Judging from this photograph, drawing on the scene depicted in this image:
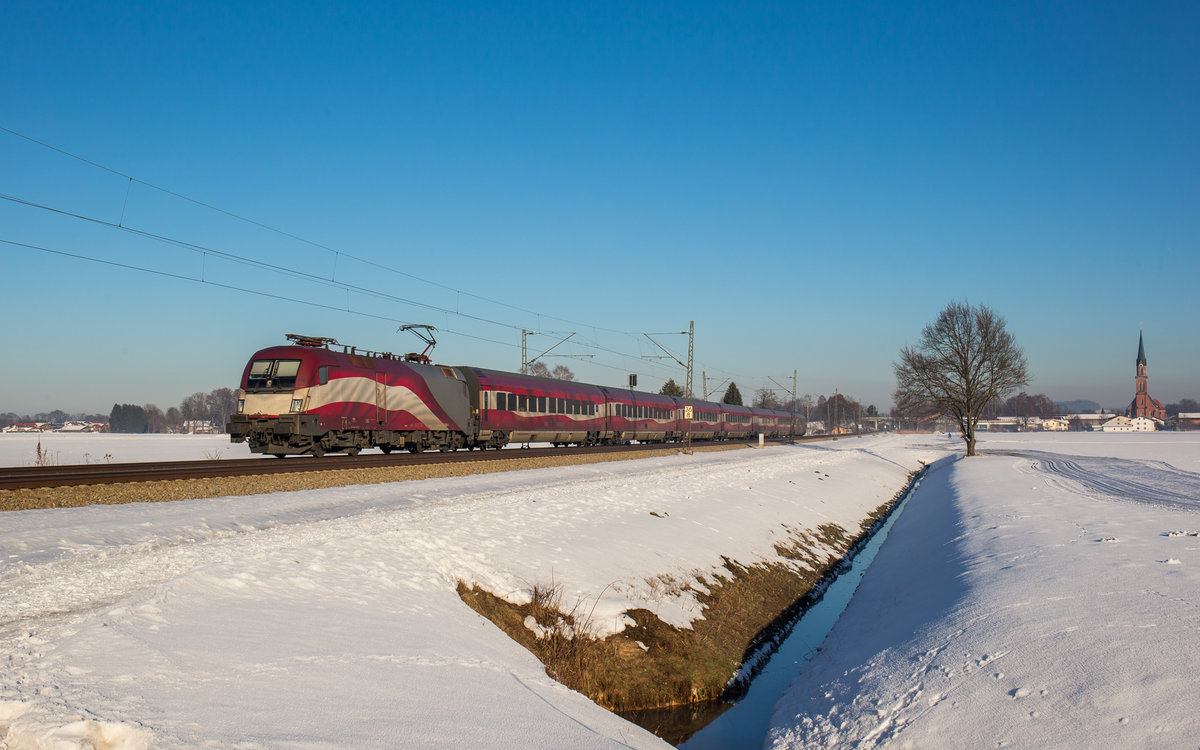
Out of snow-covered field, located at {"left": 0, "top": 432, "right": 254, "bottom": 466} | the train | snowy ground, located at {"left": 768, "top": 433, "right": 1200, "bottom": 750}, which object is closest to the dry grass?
snowy ground, located at {"left": 768, "top": 433, "right": 1200, "bottom": 750}

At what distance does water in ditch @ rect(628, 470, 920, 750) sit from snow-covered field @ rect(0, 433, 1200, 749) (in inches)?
24.6

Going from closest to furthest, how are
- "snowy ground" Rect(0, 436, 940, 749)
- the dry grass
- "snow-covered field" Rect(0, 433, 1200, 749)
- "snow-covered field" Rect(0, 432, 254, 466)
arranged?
"snowy ground" Rect(0, 436, 940, 749)
"snow-covered field" Rect(0, 433, 1200, 749)
the dry grass
"snow-covered field" Rect(0, 432, 254, 466)

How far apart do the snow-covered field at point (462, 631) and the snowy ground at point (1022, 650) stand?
32 mm

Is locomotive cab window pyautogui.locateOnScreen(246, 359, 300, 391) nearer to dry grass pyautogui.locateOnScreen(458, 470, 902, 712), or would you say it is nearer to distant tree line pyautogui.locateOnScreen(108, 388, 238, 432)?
dry grass pyautogui.locateOnScreen(458, 470, 902, 712)

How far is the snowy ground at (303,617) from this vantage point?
502 centimetres

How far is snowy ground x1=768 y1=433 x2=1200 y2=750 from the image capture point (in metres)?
6.00

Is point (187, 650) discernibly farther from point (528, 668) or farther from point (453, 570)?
point (453, 570)

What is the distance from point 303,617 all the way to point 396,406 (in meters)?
20.5

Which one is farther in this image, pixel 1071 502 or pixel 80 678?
pixel 1071 502

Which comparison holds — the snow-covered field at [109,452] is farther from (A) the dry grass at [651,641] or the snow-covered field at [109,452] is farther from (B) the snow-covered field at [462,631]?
(A) the dry grass at [651,641]

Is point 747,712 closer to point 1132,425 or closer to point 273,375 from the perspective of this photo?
point 273,375

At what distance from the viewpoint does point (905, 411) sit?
56.8m

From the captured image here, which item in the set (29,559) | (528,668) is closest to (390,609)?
(528,668)

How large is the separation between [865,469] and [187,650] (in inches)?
1595
